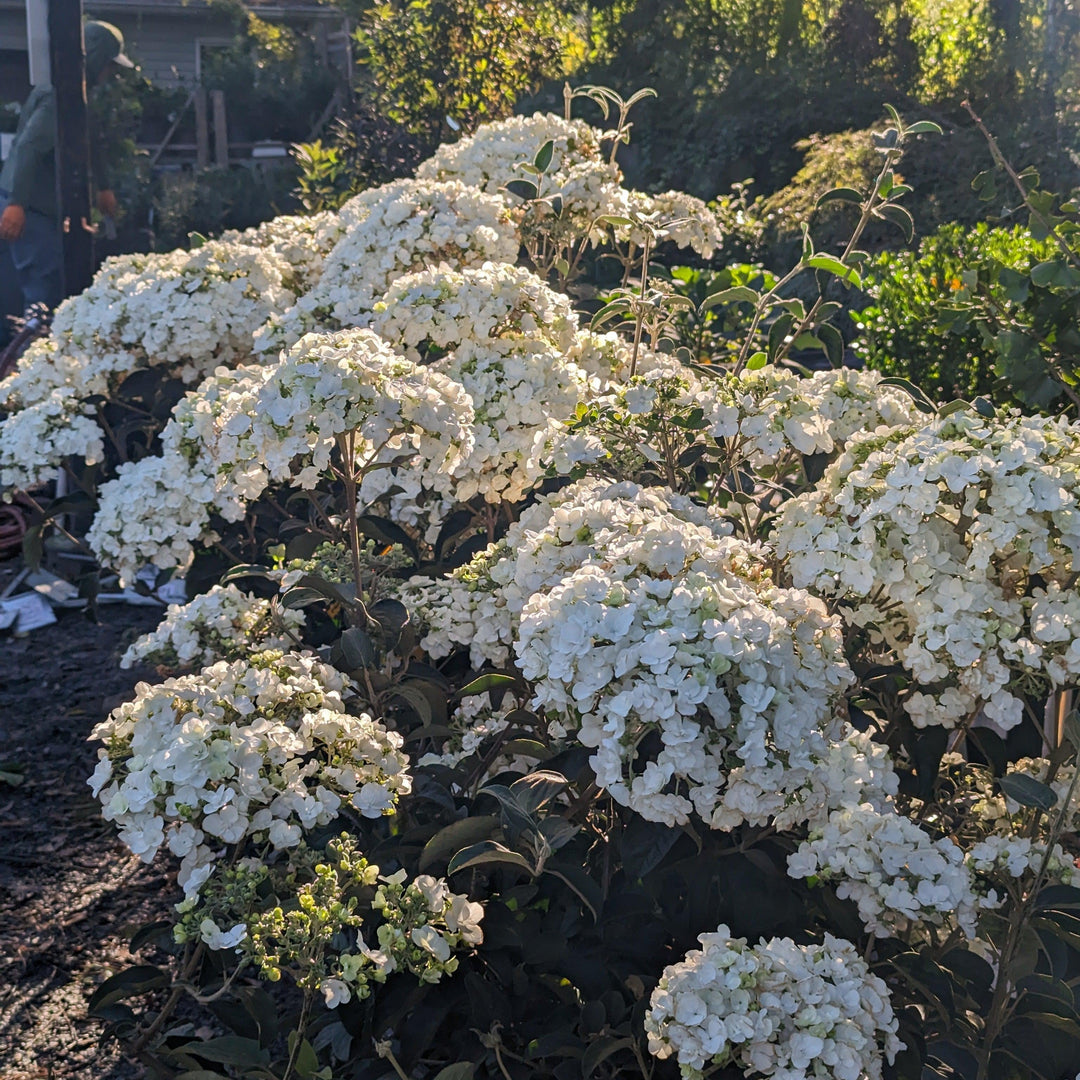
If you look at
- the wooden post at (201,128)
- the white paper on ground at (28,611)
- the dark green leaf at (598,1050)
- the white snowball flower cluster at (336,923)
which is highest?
the white snowball flower cluster at (336,923)

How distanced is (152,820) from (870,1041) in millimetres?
1034

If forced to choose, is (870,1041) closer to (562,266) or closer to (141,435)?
(562,266)

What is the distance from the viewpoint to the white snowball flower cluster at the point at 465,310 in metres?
2.57

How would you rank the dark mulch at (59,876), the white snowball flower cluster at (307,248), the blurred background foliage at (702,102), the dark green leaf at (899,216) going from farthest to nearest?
the blurred background foliage at (702,102) < the white snowball flower cluster at (307,248) < the dark green leaf at (899,216) < the dark mulch at (59,876)

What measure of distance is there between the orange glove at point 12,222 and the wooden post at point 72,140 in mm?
1014

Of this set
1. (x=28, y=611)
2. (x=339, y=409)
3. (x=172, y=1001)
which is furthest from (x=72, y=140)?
(x=172, y=1001)

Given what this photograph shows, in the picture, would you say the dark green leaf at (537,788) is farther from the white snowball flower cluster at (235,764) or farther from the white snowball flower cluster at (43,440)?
the white snowball flower cluster at (43,440)

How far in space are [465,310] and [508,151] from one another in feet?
3.99

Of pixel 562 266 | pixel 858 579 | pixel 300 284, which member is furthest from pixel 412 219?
pixel 858 579

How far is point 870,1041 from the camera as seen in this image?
4.94 ft

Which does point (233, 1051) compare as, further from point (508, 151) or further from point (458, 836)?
point (508, 151)

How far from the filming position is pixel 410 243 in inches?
124

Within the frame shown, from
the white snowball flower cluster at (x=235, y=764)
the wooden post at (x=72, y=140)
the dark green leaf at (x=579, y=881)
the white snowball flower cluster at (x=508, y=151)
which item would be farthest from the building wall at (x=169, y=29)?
the dark green leaf at (x=579, y=881)

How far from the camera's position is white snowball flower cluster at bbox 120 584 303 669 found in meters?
2.37
